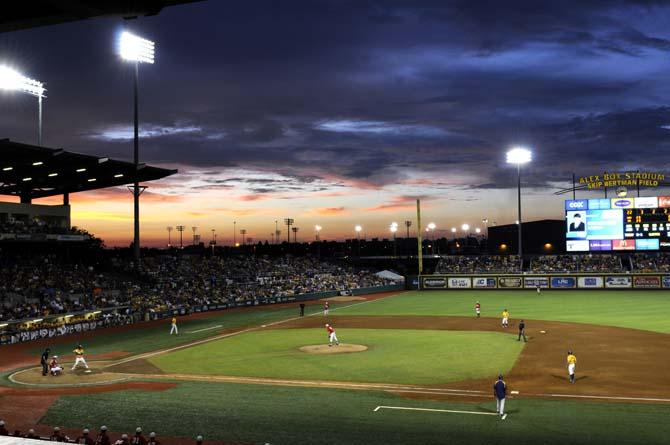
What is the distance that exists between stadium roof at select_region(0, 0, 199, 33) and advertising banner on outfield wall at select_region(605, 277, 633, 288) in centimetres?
6755

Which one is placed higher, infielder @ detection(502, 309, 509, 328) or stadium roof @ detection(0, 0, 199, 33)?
stadium roof @ detection(0, 0, 199, 33)

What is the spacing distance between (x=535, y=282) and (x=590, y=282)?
19.8ft

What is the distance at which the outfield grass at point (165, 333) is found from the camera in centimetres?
3450

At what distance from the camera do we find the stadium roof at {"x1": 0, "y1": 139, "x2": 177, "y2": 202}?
4066 cm

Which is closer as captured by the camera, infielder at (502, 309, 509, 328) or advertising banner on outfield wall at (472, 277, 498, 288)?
infielder at (502, 309, 509, 328)

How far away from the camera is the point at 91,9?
715cm

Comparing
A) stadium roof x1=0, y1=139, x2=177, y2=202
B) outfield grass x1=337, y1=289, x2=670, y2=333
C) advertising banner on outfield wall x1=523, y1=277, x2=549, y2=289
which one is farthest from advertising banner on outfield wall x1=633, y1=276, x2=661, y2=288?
stadium roof x1=0, y1=139, x2=177, y2=202

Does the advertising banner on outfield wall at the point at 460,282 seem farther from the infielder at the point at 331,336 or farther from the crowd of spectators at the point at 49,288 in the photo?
the infielder at the point at 331,336

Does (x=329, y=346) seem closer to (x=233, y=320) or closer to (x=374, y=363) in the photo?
(x=374, y=363)

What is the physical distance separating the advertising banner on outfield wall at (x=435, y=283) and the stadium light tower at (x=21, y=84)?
4834 cm

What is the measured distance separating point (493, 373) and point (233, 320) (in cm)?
2791

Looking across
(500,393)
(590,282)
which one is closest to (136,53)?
(500,393)

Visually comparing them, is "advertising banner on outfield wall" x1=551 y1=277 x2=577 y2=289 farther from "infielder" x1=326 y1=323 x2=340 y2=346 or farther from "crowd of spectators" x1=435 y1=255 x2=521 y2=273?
"infielder" x1=326 y1=323 x2=340 y2=346

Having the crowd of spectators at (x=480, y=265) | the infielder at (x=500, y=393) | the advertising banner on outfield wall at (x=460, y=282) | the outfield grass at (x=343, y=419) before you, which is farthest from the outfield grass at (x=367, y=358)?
the crowd of spectators at (x=480, y=265)
